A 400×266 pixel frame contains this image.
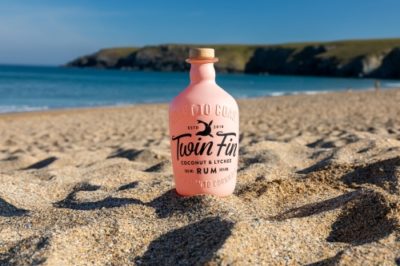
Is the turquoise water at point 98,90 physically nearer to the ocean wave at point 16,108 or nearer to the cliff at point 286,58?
the ocean wave at point 16,108

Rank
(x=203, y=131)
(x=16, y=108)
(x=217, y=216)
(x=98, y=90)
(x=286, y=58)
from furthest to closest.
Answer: (x=286, y=58) → (x=98, y=90) → (x=16, y=108) → (x=203, y=131) → (x=217, y=216)

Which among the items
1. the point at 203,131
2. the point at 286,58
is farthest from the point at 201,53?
the point at 286,58

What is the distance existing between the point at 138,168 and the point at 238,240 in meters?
2.20

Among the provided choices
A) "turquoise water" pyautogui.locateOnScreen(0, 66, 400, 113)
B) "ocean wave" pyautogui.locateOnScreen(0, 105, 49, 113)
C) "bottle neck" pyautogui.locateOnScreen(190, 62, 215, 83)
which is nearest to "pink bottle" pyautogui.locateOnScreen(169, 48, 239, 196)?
"bottle neck" pyautogui.locateOnScreen(190, 62, 215, 83)

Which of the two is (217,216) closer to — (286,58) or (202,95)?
(202,95)

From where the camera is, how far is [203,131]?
8.27 feet

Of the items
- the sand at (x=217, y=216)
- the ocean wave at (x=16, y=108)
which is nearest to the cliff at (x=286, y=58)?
the ocean wave at (x=16, y=108)

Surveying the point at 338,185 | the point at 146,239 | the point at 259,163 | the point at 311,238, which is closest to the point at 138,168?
the point at 259,163

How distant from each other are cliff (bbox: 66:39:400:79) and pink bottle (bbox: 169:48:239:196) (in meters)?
A: 69.8

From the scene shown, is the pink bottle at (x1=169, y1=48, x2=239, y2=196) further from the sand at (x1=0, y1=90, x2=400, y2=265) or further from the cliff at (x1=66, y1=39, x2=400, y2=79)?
the cliff at (x1=66, y1=39, x2=400, y2=79)

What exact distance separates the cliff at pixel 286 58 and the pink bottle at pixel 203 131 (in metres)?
69.8

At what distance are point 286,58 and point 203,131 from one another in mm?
91268

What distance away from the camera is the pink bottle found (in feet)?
8.26

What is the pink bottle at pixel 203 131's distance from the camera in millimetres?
2518
